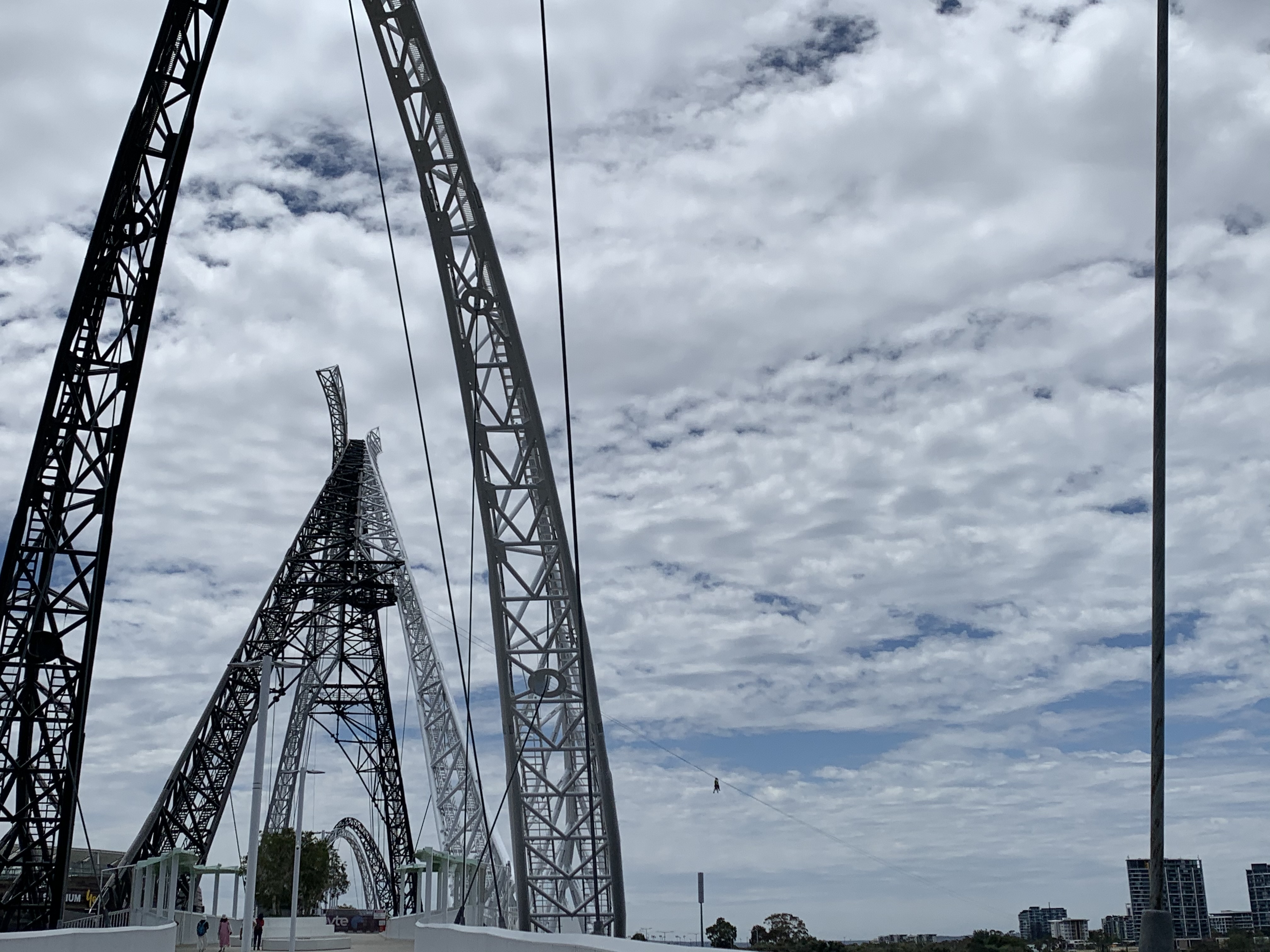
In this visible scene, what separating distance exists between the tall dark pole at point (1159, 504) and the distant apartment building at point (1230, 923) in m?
1.57

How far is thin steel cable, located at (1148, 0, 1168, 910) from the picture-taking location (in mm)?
6504

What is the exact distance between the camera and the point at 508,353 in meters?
25.4

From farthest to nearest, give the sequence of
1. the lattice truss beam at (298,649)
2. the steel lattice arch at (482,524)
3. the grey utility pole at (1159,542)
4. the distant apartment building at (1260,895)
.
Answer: the lattice truss beam at (298,649) < the steel lattice arch at (482,524) < the distant apartment building at (1260,895) < the grey utility pole at (1159,542)

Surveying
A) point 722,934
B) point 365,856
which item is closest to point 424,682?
point 722,934

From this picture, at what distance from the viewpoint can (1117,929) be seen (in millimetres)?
8477

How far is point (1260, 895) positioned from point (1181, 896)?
1.93 ft

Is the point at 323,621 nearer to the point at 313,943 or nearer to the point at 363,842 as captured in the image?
the point at 313,943

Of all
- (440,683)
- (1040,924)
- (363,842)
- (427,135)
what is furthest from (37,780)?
(363,842)

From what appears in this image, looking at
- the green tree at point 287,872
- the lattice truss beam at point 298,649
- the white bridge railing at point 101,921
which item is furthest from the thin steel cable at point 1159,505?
the green tree at point 287,872

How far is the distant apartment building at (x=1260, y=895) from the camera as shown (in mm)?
8195

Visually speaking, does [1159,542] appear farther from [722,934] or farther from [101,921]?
[101,921]

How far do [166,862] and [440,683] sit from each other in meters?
25.8

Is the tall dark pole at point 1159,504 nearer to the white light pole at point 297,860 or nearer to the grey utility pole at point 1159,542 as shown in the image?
the grey utility pole at point 1159,542

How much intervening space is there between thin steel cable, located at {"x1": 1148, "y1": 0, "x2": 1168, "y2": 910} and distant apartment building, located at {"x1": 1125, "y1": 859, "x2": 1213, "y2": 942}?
397mm
